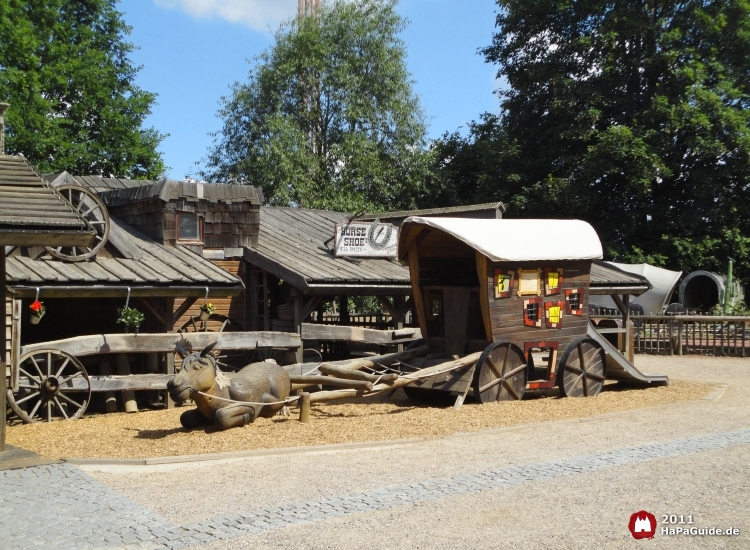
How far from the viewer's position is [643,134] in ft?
106

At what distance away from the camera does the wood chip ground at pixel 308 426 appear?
1034 cm

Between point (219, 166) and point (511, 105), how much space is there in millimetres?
13891

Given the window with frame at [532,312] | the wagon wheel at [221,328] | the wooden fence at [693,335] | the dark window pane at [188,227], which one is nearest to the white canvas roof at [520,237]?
the window with frame at [532,312]

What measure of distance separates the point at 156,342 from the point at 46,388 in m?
1.86

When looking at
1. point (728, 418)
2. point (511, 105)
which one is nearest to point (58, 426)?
point (728, 418)

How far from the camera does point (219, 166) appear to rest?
4041 centimetres

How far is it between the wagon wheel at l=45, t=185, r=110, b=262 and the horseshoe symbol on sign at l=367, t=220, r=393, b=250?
6042mm

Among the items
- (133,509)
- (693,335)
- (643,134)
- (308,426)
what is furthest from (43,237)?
(643,134)

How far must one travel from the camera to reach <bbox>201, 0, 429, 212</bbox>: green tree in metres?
38.2

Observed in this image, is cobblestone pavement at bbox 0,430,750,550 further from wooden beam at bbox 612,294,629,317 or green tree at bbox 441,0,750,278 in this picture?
green tree at bbox 441,0,750,278

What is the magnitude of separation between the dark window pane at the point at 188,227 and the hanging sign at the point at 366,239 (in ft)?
9.72

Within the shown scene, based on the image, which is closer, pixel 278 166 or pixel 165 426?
pixel 165 426

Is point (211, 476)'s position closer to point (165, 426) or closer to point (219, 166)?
point (165, 426)

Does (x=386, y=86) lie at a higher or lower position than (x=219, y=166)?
higher
